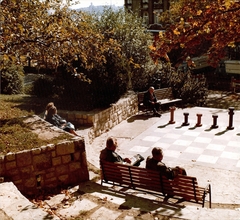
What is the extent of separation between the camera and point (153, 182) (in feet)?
20.1

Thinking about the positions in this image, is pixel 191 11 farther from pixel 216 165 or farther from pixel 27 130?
pixel 27 130

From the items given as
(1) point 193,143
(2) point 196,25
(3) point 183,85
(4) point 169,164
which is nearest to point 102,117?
(1) point 193,143

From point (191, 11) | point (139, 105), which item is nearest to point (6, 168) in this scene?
point (191, 11)

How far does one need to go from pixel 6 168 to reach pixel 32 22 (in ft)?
14.4

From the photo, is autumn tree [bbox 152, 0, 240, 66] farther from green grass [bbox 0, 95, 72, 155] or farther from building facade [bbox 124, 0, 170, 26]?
building facade [bbox 124, 0, 170, 26]

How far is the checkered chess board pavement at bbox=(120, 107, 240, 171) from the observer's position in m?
8.87

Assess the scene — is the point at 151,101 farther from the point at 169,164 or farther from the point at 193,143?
the point at 169,164

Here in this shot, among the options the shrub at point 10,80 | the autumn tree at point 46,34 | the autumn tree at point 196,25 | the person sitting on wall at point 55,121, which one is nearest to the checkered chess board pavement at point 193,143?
the person sitting on wall at point 55,121

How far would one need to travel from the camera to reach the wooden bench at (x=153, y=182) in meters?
5.76

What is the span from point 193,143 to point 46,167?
18.2 feet

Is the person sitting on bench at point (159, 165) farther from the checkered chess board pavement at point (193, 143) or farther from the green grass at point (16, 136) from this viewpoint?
the checkered chess board pavement at point (193, 143)

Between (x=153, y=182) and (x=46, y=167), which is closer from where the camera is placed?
(x=153, y=182)

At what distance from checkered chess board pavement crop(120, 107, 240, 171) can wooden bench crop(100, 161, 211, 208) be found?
241 cm

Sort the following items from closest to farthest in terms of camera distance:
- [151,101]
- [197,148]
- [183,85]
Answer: [197,148] < [151,101] < [183,85]
